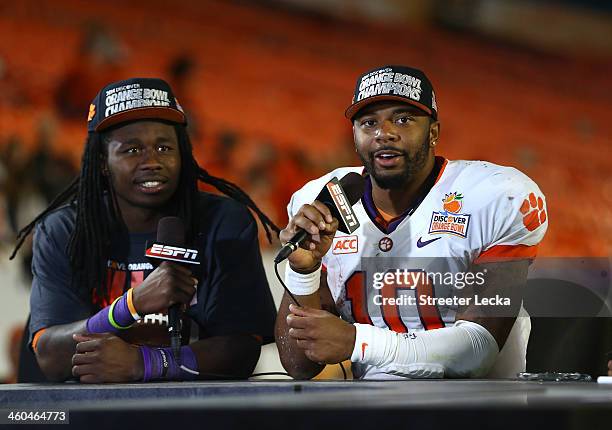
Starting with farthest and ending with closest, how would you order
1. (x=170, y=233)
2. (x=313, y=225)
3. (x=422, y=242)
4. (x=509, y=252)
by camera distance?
(x=422, y=242), (x=509, y=252), (x=170, y=233), (x=313, y=225)

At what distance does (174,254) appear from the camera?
2.15 meters

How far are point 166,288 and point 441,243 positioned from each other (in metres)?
0.65

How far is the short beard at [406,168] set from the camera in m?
2.44

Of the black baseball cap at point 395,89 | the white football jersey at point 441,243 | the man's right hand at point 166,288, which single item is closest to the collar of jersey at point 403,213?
the white football jersey at point 441,243

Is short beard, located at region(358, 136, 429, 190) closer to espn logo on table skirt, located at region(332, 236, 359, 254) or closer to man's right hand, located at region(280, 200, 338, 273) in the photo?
espn logo on table skirt, located at region(332, 236, 359, 254)

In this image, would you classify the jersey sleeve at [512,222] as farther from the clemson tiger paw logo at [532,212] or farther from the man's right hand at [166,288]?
the man's right hand at [166,288]

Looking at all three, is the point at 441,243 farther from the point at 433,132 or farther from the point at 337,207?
the point at 337,207

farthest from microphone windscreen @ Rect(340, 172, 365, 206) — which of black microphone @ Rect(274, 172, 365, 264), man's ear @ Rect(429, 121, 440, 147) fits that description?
man's ear @ Rect(429, 121, 440, 147)

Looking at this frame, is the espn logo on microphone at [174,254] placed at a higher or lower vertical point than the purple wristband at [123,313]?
higher

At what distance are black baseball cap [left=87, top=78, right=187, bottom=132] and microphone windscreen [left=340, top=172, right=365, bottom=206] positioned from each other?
58cm

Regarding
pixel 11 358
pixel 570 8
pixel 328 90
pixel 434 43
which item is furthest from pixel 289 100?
pixel 11 358

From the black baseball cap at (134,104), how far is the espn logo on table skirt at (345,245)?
0.52 m

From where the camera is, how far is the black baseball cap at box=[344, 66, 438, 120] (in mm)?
2391

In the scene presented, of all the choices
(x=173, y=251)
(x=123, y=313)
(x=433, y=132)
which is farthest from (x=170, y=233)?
(x=433, y=132)
